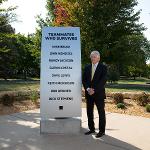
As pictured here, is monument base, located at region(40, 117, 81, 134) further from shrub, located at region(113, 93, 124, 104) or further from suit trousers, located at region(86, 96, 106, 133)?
shrub, located at region(113, 93, 124, 104)

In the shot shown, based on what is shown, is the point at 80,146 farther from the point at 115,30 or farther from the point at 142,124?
the point at 115,30

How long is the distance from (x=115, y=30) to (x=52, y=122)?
18.1 metres

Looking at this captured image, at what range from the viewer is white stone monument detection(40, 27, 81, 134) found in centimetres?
711

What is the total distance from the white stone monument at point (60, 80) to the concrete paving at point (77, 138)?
1.08 ft

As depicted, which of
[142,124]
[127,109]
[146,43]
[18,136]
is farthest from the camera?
[146,43]

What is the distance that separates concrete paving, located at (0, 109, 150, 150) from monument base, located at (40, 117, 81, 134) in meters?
0.17

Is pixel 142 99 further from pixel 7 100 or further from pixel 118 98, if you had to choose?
pixel 7 100

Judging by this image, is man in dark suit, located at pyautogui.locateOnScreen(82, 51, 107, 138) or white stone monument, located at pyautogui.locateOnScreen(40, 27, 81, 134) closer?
man in dark suit, located at pyautogui.locateOnScreen(82, 51, 107, 138)

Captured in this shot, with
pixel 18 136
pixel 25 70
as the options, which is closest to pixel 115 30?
pixel 18 136

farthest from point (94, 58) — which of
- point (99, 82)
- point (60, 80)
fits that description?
point (60, 80)

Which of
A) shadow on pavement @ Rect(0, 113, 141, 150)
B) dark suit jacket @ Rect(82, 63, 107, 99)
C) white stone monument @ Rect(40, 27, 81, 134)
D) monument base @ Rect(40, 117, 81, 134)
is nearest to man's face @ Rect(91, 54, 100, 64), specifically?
dark suit jacket @ Rect(82, 63, 107, 99)

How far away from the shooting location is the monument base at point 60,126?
23.2 ft

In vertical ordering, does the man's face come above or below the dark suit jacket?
above

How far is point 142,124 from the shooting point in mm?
8109
